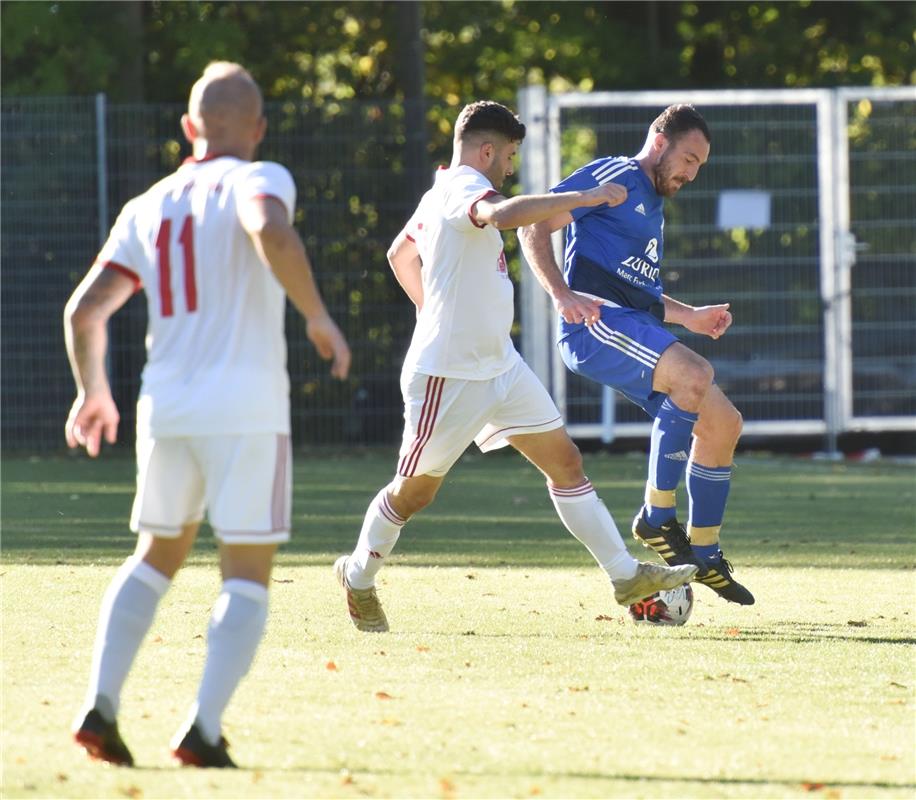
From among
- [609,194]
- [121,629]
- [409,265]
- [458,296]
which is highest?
[609,194]

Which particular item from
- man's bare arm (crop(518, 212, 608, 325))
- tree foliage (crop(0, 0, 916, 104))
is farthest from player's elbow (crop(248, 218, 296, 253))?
tree foliage (crop(0, 0, 916, 104))

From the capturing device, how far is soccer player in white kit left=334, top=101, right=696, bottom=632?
7168 mm

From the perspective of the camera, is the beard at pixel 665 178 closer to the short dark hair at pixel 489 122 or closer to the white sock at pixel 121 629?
the short dark hair at pixel 489 122

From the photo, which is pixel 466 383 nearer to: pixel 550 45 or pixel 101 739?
pixel 101 739

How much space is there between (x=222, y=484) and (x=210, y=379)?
0.28m

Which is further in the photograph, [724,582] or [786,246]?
[786,246]

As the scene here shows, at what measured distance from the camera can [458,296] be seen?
23.6ft

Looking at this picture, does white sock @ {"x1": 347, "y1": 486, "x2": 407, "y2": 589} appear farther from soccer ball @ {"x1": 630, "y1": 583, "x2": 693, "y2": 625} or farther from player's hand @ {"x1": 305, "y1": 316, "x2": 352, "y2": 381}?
player's hand @ {"x1": 305, "y1": 316, "x2": 352, "y2": 381}

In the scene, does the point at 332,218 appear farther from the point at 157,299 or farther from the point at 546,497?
the point at 157,299

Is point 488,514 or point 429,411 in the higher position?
point 429,411

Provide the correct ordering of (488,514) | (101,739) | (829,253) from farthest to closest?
1. (829,253)
2. (488,514)
3. (101,739)

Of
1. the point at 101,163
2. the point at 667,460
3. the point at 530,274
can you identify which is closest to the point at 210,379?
the point at 667,460

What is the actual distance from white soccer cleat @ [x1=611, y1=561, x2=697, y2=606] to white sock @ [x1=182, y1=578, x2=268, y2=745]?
274 cm

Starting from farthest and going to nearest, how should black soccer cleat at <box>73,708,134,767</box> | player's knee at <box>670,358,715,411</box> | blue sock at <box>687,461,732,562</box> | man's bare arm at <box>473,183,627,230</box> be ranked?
blue sock at <box>687,461,732,562</box> < player's knee at <box>670,358,715,411</box> < man's bare arm at <box>473,183,627,230</box> < black soccer cleat at <box>73,708,134,767</box>
